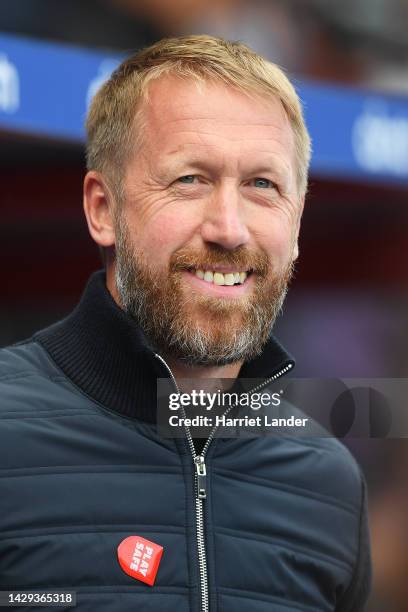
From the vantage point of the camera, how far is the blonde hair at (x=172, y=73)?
6.30ft

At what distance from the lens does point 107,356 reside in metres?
1.85

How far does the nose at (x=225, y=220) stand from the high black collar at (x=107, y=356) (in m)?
0.20

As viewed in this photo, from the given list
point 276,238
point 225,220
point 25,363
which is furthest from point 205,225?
point 25,363

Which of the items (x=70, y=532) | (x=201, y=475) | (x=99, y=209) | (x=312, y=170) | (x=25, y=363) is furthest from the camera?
(x=312, y=170)

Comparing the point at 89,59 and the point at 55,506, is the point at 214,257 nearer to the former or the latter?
the point at 55,506

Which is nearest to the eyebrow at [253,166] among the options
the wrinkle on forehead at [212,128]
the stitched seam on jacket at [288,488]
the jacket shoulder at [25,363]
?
the wrinkle on forehead at [212,128]

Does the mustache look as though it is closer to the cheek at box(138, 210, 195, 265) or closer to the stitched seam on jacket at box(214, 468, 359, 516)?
the cheek at box(138, 210, 195, 265)

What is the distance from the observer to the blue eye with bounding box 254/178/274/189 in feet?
6.18

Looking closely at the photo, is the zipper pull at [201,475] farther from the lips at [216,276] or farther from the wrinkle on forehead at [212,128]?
the wrinkle on forehead at [212,128]

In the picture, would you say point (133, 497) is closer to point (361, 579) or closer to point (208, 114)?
point (361, 579)

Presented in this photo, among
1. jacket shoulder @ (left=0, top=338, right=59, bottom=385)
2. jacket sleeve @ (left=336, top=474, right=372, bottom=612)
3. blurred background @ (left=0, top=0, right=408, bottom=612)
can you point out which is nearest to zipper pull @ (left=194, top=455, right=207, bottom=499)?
jacket shoulder @ (left=0, top=338, right=59, bottom=385)

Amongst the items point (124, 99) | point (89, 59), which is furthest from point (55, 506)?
point (89, 59)

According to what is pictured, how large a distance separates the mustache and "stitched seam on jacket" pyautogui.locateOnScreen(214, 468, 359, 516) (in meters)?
0.33

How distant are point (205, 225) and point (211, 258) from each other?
0.06 m
